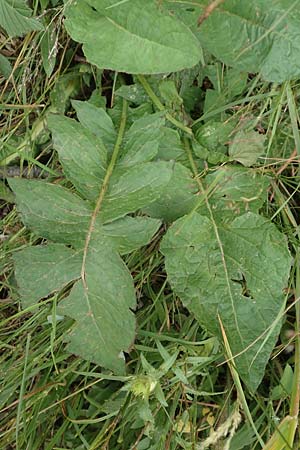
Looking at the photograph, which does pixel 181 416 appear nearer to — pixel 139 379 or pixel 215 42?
pixel 139 379

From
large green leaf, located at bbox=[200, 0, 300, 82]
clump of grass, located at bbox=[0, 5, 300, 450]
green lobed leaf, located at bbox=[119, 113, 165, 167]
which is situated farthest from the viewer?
clump of grass, located at bbox=[0, 5, 300, 450]

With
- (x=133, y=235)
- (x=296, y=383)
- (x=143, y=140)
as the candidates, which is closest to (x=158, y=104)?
(x=143, y=140)

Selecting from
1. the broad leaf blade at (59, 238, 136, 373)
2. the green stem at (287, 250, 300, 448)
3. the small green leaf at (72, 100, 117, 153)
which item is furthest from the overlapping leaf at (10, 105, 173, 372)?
the green stem at (287, 250, 300, 448)

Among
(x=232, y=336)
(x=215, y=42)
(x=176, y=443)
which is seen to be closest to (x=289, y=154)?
(x=215, y=42)

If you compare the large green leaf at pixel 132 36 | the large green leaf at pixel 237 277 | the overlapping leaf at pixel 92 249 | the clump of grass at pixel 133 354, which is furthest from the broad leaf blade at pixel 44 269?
the large green leaf at pixel 132 36

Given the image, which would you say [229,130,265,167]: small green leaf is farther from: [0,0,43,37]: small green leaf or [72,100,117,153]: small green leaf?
[0,0,43,37]: small green leaf

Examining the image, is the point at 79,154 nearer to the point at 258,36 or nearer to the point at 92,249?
the point at 92,249

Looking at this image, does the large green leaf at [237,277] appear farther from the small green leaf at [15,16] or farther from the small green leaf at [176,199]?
the small green leaf at [15,16]
